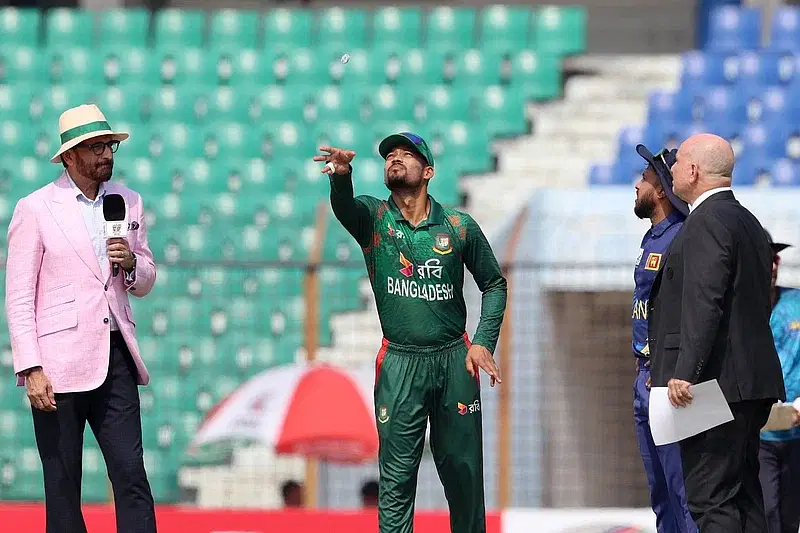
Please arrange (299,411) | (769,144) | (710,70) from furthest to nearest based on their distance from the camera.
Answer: (710,70), (769,144), (299,411)

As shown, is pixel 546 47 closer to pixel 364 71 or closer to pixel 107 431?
pixel 364 71

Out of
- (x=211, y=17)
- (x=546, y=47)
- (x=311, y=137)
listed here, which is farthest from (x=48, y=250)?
(x=211, y=17)

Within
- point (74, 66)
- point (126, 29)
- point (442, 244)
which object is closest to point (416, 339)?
point (442, 244)

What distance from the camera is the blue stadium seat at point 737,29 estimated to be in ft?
43.7

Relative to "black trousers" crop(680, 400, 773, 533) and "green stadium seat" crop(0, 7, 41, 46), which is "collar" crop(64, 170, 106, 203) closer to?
"black trousers" crop(680, 400, 773, 533)

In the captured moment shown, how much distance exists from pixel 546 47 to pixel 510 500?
227 inches

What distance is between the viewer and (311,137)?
43.3 ft

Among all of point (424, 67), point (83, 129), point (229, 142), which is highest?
point (424, 67)

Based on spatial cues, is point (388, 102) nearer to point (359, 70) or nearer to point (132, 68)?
point (359, 70)

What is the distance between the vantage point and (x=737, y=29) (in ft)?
43.8

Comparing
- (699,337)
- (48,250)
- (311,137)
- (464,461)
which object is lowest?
(464,461)

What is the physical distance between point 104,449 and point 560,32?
9.21 m

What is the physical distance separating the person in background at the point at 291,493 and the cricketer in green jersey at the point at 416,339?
4.39 metres

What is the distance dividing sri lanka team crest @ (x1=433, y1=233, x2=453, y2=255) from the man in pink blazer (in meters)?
1.12
